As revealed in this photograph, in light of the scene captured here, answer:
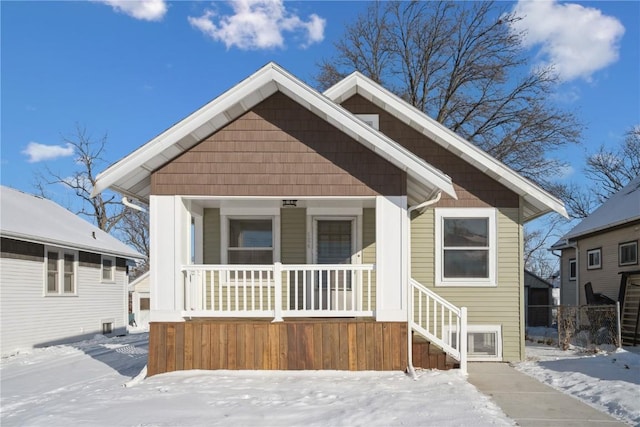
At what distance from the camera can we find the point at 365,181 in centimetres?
792

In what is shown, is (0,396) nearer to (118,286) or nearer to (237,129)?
(237,129)

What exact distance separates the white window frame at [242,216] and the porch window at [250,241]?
8 cm

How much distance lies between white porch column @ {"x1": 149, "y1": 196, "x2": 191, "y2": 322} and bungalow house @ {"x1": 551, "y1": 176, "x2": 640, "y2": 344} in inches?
457

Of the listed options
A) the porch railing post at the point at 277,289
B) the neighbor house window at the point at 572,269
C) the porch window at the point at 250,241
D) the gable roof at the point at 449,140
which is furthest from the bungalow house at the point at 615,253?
the porch railing post at the point at 277,289

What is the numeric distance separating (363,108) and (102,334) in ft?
41.6

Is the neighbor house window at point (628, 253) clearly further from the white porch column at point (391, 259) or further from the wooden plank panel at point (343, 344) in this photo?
the wooden plank panel at point (343, 344)

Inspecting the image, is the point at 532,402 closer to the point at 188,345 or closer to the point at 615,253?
the point at 188,345

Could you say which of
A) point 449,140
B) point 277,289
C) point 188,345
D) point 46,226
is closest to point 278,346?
point 277,289

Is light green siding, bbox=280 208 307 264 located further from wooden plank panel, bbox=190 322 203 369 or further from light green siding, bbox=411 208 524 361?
wooden plank panel, bbox=190 322 203 369

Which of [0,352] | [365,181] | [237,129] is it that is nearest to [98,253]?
[0,352]

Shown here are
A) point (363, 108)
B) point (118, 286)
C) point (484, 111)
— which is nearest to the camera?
point (363, 108)

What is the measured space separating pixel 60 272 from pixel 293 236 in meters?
8.65

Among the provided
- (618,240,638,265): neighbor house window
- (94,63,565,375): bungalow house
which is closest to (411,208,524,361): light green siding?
(94,63,565,375): bungalow house

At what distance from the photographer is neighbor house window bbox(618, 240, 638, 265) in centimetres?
1441
